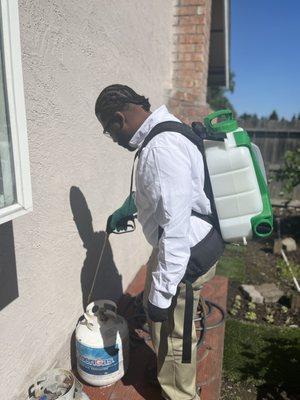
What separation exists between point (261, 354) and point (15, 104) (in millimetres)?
3200

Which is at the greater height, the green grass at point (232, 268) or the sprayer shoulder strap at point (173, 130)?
the sprayer shoulder strap at point (173, 130)

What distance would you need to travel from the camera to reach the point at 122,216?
110 inches

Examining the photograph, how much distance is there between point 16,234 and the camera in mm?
1894

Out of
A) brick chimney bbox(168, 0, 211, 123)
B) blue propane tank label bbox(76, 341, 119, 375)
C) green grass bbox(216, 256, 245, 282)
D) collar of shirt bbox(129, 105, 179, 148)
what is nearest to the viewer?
collar of shirt bbox(129, 105, 179, 148)

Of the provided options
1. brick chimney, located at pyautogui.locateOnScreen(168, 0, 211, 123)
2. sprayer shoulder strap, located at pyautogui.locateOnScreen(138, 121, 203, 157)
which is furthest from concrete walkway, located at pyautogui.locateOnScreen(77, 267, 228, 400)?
brick chimney, located at pyautogui.locateOnScreen(168, 0, 211, 123)

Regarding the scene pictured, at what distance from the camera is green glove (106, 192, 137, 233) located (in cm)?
276

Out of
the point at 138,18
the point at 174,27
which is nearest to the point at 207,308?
the point at 138,18

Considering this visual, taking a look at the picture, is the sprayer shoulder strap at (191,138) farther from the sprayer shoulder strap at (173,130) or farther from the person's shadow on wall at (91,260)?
the person's shadow on wall at (91,260)

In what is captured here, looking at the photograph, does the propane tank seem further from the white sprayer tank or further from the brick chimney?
the brick chimney

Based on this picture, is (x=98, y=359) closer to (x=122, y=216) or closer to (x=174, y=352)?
(x=174, y=352)

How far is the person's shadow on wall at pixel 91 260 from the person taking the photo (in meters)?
2.61

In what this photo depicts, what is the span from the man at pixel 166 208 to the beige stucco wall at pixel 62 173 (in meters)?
0.37

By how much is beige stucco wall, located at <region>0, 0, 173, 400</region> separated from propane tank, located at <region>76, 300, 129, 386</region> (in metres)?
0.18

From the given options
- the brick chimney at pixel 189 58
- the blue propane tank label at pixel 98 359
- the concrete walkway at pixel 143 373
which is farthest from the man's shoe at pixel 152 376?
the brick chimney at pixel 189 58
